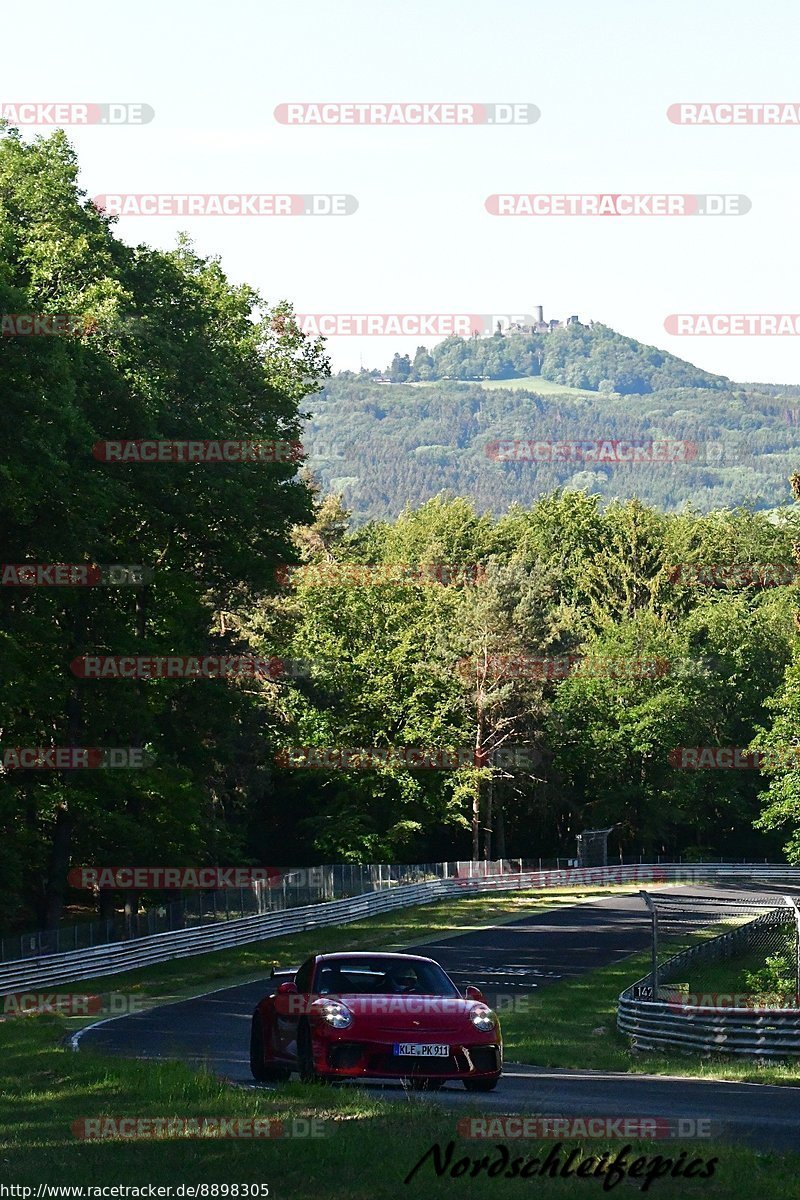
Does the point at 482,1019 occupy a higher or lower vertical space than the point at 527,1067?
higher

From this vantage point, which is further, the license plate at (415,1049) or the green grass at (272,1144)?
the license plate at (415,1049)

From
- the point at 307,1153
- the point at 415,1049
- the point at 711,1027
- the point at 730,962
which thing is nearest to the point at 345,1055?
the point at 415,1049

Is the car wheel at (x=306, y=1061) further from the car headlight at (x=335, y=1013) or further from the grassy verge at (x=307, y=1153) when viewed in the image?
the grassy verge at (x=307, y=1153)

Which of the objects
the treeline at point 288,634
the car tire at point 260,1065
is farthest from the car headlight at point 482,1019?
the treeline at point 288,634

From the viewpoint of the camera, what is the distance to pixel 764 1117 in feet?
43.8

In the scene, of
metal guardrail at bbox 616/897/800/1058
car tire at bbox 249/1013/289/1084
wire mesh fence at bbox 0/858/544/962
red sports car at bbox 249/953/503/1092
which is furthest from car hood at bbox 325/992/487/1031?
wire mesh fence at bbox 0/858/544/962

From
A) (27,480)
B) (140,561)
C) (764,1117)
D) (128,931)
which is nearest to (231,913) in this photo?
(128,931)

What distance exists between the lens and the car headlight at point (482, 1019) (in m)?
14.7

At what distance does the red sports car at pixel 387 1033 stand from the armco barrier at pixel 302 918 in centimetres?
1787

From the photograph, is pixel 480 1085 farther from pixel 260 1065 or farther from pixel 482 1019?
pixel 260 1065

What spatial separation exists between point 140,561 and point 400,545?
7040 centimetres

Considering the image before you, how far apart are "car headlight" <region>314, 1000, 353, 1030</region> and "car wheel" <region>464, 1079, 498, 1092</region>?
125 centimetres

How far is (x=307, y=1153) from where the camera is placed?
10625 mm

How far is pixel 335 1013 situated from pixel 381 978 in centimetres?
116
